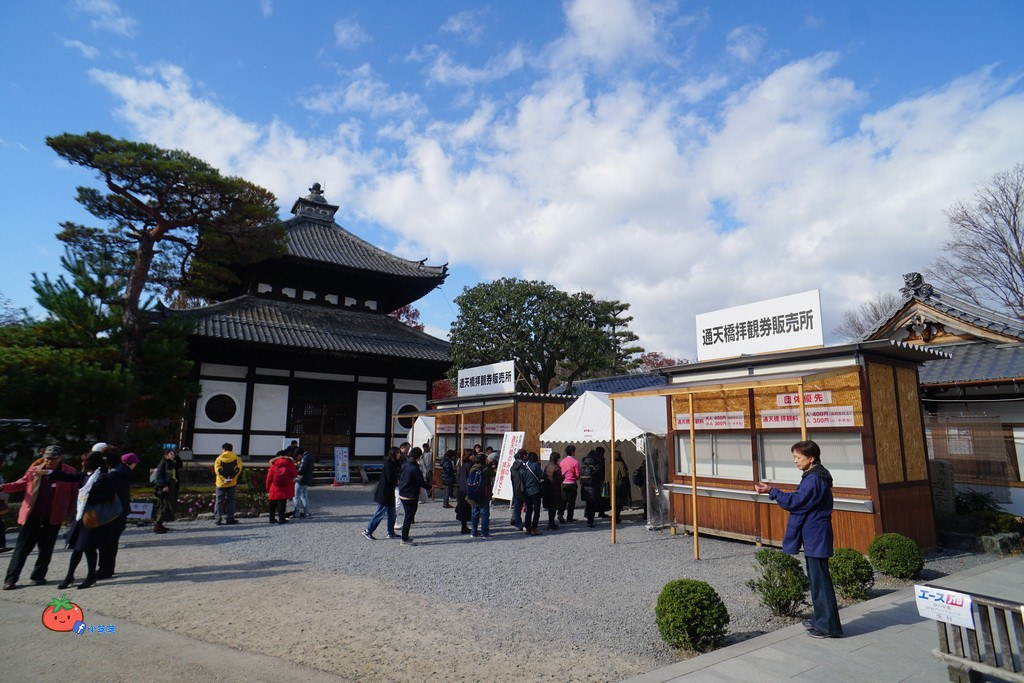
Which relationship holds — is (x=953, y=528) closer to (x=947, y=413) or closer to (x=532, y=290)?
(x=947, y=413)

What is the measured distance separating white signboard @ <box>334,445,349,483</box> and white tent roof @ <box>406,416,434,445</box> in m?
2.32

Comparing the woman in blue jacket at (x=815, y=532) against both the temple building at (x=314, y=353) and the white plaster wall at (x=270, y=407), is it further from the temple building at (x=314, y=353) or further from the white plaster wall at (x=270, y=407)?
the white plaster wall at (x=270, y=407)

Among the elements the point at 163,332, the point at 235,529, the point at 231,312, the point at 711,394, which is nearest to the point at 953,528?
the point at 711,394

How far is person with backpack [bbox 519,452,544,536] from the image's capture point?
10492 mm

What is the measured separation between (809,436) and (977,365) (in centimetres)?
618

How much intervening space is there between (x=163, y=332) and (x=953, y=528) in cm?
1818

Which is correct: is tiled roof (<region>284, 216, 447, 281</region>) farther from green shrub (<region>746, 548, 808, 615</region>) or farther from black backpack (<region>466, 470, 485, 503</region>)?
green shrub (<region>746, 548, 808, 615</region>)

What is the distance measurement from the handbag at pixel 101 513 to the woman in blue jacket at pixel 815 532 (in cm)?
746

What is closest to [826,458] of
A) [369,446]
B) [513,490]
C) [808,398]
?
[808,398]

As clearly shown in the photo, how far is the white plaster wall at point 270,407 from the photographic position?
18016mm

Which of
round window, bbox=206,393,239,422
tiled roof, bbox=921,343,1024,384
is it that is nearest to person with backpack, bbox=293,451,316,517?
round window, bbox=206,393,239,422

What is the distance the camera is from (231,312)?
60.2 ft

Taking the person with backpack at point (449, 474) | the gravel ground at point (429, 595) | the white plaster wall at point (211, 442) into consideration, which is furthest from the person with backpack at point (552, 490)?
the white plaster wall at point (211, 442)

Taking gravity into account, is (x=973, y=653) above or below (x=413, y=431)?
below
